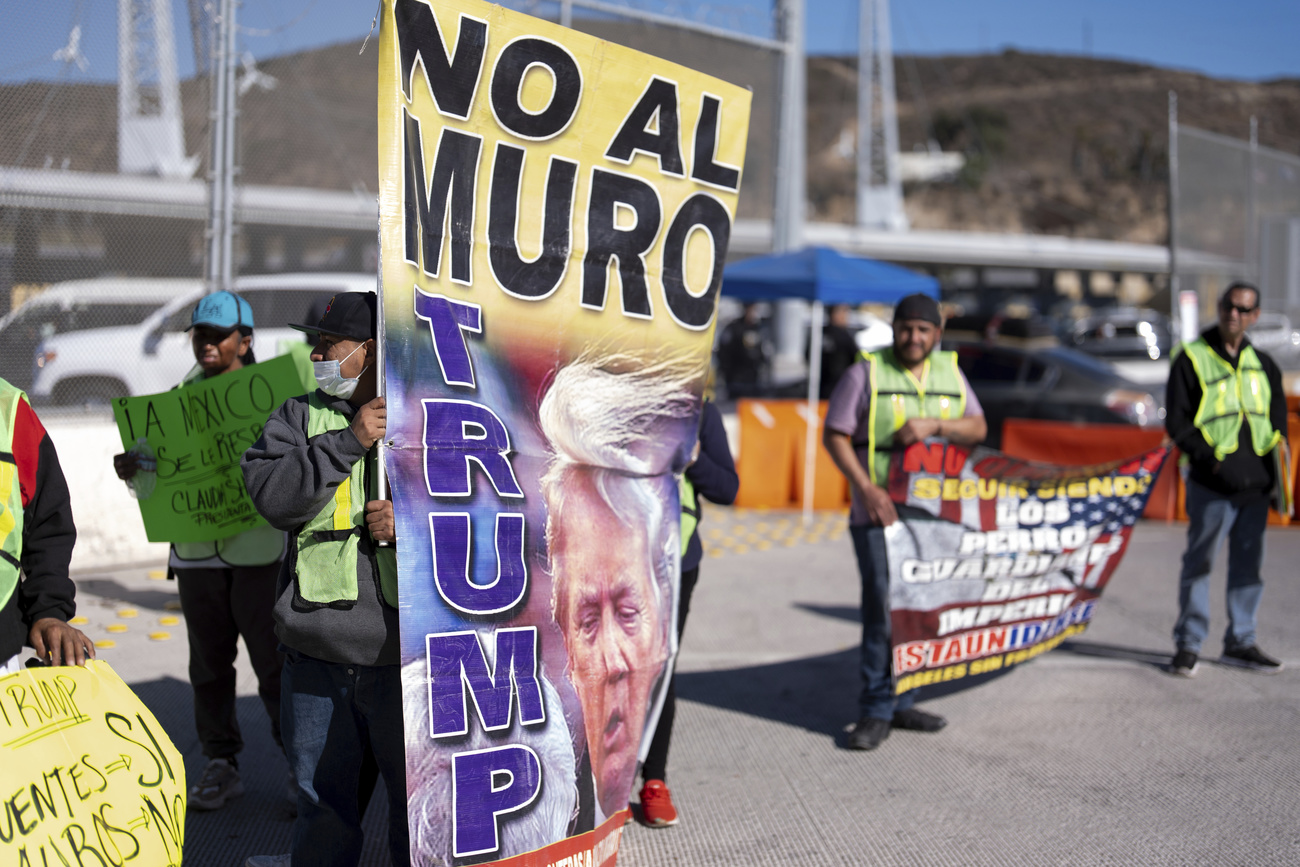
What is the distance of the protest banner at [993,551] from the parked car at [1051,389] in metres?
5.29

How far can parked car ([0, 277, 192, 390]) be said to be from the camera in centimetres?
641

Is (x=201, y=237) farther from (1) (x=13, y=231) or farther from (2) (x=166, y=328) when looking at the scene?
(1) (x=13, y=231)

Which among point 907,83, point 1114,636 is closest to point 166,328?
point 1114,636

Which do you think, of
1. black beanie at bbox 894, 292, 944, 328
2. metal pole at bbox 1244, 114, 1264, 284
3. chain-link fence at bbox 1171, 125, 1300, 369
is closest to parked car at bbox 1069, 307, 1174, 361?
chain-link fence at bbox 1171, 125, 1300, 369

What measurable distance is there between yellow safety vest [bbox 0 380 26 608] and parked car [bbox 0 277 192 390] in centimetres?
440

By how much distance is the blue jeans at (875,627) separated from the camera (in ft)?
15.0

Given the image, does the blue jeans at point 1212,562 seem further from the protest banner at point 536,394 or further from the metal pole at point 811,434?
the metal pole at point 811,434

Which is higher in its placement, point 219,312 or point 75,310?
point 75,310

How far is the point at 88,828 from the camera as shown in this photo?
231cm

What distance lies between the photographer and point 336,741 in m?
2.69

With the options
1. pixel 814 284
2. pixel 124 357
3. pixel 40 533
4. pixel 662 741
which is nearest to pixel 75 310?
pixel 124 357

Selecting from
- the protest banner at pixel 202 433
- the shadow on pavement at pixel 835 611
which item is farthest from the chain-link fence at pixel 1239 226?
the protest banner at pixel 202 433

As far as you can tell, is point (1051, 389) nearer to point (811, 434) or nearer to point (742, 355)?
point (811, 434)

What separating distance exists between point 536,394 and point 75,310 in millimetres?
5220
